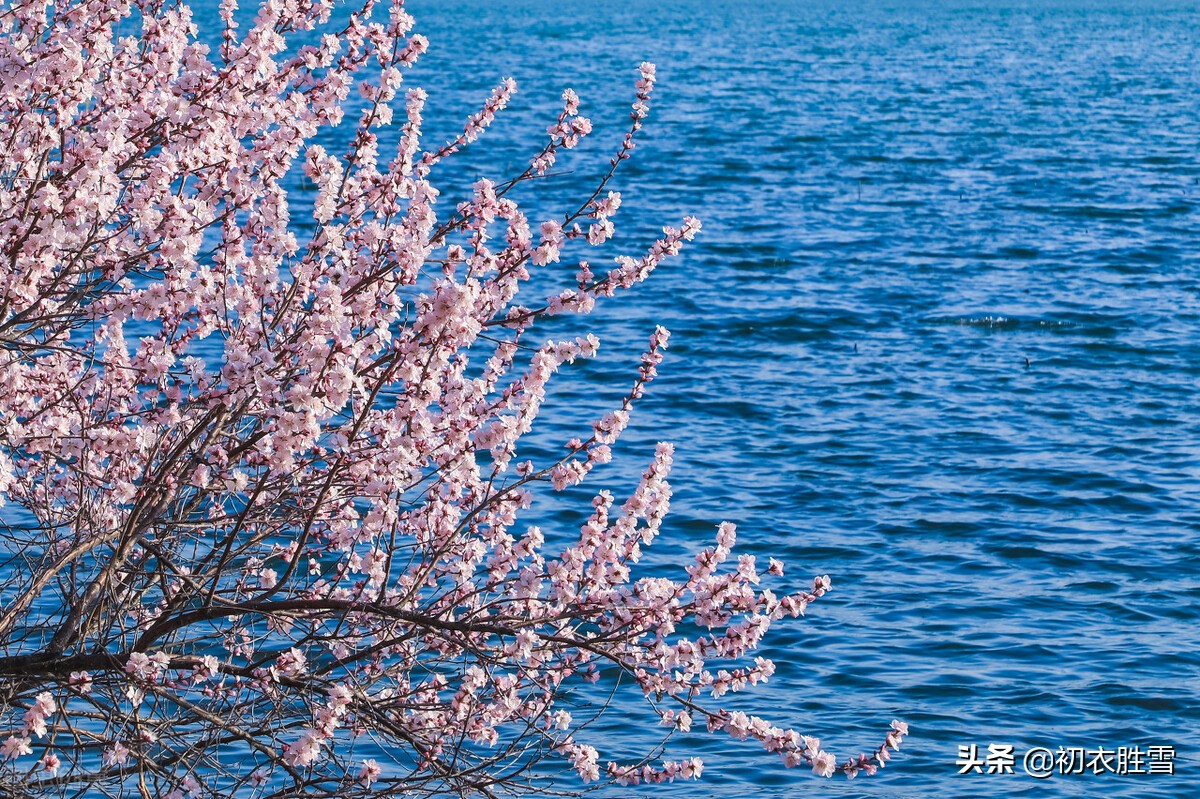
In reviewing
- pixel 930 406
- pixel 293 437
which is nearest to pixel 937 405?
pixel 930 406

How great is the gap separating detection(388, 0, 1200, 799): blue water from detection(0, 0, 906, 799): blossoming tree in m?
4.21

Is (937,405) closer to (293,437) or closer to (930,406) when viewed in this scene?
(930,406)

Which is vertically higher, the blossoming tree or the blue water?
the blossoming tree

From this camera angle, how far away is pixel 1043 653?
1488cm

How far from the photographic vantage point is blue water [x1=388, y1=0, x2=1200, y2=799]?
1400 centimetres

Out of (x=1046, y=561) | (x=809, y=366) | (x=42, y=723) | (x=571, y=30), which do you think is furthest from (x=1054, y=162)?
(x=571, y=30)

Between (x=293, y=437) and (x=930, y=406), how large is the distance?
54.2 ft

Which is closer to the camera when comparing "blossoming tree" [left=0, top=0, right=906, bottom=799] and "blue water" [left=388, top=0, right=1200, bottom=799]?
"blossoming tree" [left=0, top=0, right=906, bottom=799]

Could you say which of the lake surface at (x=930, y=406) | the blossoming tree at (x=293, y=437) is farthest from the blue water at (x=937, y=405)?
the blossoming tree at (x=293, y=437)

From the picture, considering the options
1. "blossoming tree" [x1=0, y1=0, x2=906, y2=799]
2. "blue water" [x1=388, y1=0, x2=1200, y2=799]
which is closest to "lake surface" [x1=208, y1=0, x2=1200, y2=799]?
"blue water" [x1=388, y1=0, x2=1200, y2=799]

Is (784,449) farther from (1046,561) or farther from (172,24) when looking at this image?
(172,24)

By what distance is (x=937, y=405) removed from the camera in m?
23.1

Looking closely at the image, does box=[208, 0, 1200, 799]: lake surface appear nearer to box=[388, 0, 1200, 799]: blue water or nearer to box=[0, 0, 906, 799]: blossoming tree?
box=[388, 0, 1200, 799]: blue water

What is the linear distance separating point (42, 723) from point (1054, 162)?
42.9 m
